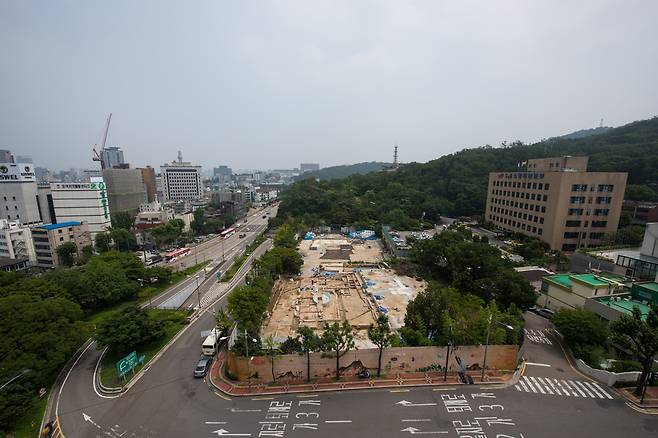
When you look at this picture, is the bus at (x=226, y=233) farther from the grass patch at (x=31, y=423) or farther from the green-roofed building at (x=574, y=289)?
the green-roofed building at (x=574, y=289)

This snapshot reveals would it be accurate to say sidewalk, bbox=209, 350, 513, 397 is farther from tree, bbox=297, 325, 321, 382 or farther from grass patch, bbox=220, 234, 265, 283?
grass patch, bbox=220, 234, 265, 283

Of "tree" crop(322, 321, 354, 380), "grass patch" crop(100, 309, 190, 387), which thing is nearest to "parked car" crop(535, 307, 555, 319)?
"tree" crop(322, 321, 354, 380)

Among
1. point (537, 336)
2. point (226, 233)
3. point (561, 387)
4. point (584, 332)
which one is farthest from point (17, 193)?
point (584, 332)

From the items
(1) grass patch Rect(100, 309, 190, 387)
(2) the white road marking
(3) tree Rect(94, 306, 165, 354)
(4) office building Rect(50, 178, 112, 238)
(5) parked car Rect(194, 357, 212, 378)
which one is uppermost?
(4) office building Rect(50, 178, 112, 238)

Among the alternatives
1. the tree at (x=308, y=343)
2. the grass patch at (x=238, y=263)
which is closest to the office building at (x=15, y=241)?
the grass patch at (x=238, y=263)

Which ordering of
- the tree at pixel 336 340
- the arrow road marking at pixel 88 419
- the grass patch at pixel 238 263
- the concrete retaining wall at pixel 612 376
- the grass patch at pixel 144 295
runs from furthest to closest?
the grass patch at pixel 238 263
the grass patch at pixel 144 295
the concrete retaining wall at pixel 612 376
the tree at pixel 336 340
the arrow road marking at pixel 88 419
